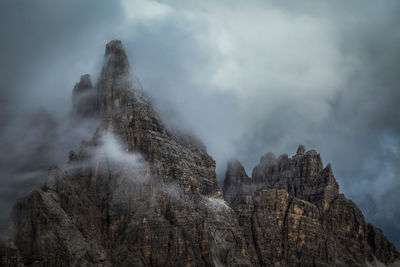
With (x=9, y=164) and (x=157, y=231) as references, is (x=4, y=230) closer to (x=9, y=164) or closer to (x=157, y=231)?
(x=9, y=164)

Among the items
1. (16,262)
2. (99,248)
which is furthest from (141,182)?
(16,262)

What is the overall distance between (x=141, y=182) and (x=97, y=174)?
14108 millimetres

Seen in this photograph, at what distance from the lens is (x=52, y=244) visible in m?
166

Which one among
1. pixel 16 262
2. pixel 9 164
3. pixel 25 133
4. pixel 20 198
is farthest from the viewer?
pixel 25 133

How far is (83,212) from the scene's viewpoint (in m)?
185

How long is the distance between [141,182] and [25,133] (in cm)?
3977

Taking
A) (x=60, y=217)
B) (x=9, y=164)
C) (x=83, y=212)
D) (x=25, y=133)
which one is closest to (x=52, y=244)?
(x=60, y=217)

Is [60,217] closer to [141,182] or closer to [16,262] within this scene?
[16,262]

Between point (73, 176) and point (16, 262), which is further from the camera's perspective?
point (73, 176)

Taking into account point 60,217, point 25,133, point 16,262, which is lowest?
point 16,262

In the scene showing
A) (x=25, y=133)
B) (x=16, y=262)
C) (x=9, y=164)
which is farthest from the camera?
(x=25, y=133)

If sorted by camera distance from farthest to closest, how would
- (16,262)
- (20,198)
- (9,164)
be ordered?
(9,164)
(20,198)
(16,262)

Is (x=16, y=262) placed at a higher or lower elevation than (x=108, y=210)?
lower

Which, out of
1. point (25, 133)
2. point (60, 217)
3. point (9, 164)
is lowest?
→ point (60, 217)
